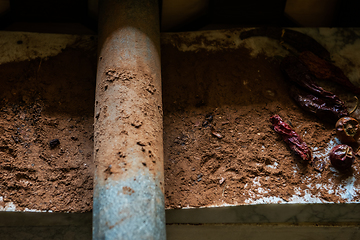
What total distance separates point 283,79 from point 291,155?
0.83 m

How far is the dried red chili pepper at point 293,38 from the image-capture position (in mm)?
3156

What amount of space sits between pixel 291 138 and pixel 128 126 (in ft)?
4.85

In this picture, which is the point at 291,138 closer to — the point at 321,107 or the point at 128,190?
the point at 321,107

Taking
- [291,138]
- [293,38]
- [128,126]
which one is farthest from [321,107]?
[128,126]

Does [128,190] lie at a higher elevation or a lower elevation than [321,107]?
lower

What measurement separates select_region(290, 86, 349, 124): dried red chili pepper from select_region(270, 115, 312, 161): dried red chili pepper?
316 mm

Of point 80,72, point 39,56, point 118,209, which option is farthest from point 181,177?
point 39,56

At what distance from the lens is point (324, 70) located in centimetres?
302

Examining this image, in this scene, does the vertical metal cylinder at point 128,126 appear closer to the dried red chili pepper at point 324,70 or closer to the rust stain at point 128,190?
the rust stain at point 128,190

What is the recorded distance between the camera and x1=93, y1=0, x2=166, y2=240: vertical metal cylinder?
73.3 inches

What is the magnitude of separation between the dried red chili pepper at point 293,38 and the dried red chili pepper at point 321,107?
1.91 ft

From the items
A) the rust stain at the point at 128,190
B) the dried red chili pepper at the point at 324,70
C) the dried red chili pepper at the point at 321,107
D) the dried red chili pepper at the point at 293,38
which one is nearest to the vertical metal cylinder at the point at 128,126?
the rust stain at the point at 128,190

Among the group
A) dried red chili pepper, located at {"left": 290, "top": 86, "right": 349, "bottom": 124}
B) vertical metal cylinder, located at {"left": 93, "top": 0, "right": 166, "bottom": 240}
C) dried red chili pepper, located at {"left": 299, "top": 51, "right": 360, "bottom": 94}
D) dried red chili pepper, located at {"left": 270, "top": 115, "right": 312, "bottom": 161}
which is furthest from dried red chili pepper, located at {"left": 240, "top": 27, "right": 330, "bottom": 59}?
vertical metal cylinder, located at {"left": 93, "top": 0, "right": 166, "bottom": 240}

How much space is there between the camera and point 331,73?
3.01 metres
